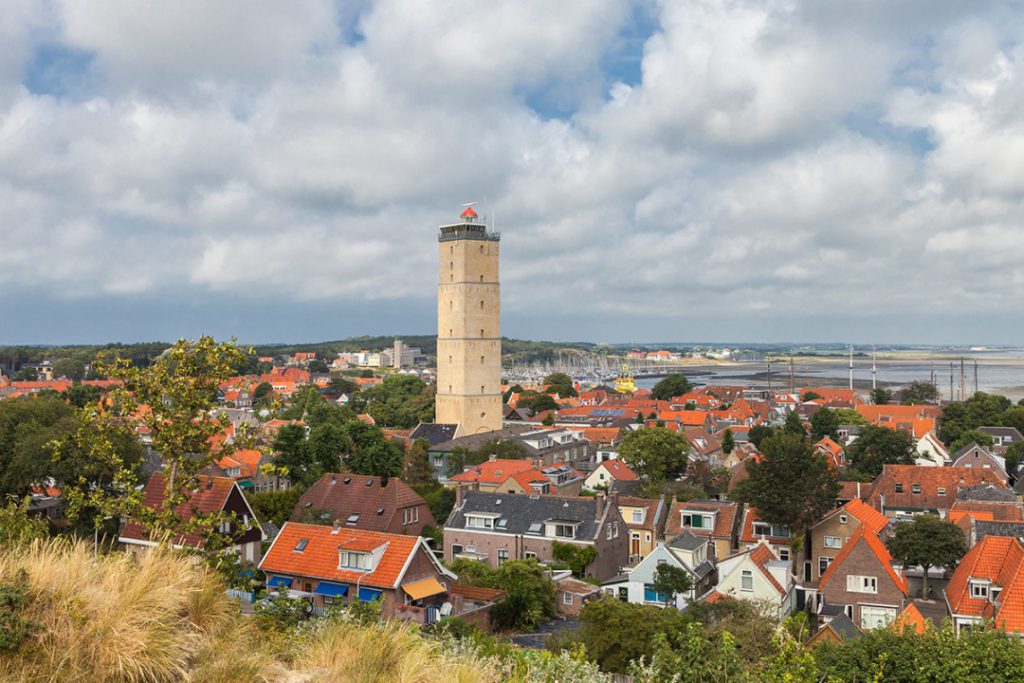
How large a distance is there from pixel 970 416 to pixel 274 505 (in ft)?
179

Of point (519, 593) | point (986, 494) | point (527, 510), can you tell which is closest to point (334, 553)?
point (519, 593)

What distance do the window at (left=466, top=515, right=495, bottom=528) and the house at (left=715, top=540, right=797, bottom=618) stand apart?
Result: 9821mm

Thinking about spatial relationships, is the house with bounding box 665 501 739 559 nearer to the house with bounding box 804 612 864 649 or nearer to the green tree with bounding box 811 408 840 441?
the house with bounding box 804 612 864 649

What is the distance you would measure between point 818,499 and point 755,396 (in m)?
79.3

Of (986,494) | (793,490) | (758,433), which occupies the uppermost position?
(793,490)

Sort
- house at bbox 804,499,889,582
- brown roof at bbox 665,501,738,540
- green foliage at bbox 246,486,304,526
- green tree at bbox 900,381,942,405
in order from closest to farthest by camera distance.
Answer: house at bbox 804,499,889,582 < brown roof at bbox 665,501,738,540 < green foliage at bbox 246,486,304,526 < green tree at bbox 900,381,942,405

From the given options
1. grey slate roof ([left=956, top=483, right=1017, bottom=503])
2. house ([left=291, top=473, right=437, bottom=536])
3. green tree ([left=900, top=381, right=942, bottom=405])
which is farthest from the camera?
green tree ([left=900, top=381, right=942, bottom=405])

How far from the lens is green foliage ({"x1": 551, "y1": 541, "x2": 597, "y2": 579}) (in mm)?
30359

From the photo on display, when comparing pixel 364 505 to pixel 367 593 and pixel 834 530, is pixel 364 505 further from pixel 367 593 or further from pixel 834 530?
pixel 834 530

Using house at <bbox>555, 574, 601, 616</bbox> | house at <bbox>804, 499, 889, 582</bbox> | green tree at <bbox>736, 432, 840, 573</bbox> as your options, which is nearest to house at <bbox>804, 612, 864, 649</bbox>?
house at <bbox>555, 574, 601, 616</bbox>

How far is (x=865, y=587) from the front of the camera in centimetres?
2553

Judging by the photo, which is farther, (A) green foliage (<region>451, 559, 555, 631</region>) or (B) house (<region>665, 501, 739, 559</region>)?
(B) house (<region>665, 501, 739, 559</region>)

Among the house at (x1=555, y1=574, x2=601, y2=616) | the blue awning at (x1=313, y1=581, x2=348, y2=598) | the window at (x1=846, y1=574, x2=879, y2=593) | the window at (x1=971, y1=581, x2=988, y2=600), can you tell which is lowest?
the house at (x1=555, y1=574, x2=601, y2=616)

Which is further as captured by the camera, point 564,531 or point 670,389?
point 670,389
